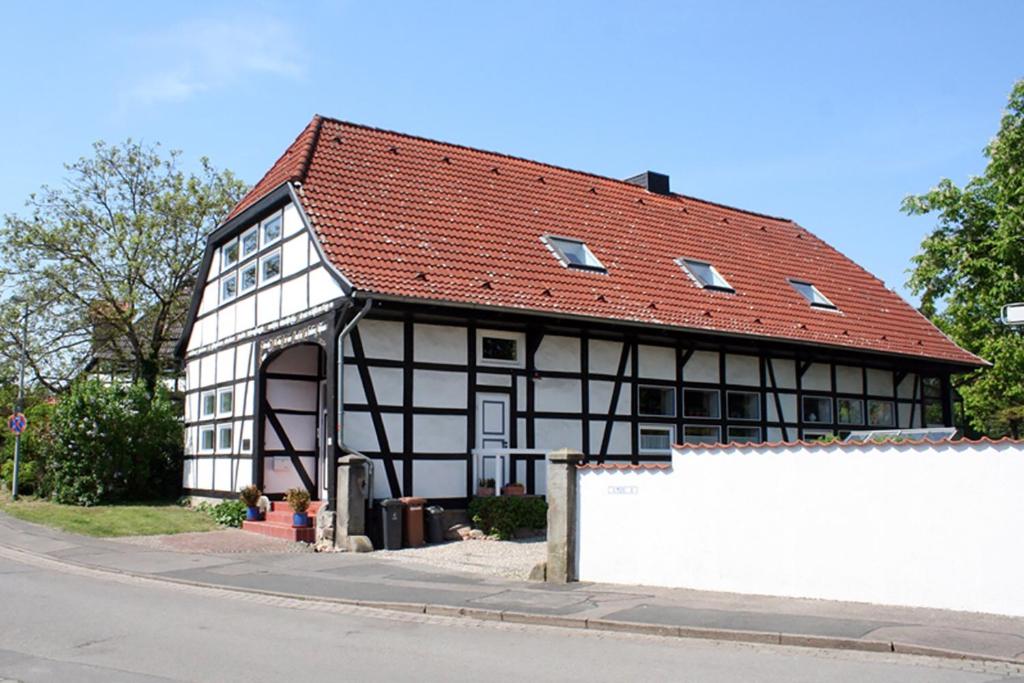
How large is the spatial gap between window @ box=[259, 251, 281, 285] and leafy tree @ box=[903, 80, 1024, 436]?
63.8 ft

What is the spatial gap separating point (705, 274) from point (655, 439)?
524cm

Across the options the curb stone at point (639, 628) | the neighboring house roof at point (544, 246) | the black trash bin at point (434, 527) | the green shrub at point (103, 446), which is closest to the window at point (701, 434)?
the neighboring house roof at point (544, 246)

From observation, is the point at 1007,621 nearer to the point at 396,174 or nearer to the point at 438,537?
the point at 438,537

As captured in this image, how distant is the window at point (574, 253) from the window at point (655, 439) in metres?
3.76

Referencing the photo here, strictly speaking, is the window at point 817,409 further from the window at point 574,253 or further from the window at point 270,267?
the window at point 270,267

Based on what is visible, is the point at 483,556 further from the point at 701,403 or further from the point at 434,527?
the point at 701,403

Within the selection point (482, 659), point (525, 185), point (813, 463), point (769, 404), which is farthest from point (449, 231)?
point (482, 659)

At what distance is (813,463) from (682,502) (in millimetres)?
1855

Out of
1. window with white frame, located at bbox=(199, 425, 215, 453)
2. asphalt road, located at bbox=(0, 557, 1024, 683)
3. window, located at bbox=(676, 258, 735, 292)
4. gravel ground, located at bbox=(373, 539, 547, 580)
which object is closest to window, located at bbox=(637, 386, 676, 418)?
window, located at bbox=(676, 258, 735, 292)

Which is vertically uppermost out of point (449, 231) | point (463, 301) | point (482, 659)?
point (449, 231)

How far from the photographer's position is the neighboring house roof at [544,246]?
758 inches

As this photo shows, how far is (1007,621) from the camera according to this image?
9.89 meters

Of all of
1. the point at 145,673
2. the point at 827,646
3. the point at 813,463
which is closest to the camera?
the point at 145,673

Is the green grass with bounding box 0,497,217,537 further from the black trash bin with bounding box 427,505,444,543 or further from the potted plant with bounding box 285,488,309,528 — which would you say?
the black trash bin with bounding box 427,505,444,543
